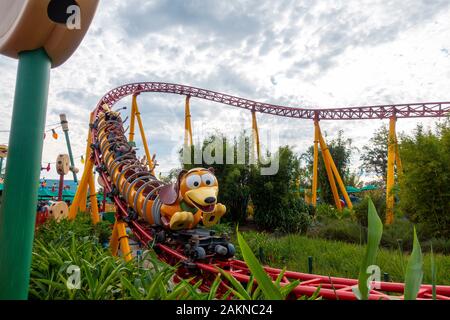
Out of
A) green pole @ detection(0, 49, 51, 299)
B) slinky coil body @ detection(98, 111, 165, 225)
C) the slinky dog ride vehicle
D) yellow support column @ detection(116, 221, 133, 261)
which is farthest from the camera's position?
yellow support column @ detection(116, 221, 133, 261)

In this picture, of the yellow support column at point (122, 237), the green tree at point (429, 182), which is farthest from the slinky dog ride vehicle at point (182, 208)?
the green tree at point (429, 182)

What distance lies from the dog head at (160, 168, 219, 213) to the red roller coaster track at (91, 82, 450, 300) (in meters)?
0.62

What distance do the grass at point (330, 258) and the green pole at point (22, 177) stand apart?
3.22 metres

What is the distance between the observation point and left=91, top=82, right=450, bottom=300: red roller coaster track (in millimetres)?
1975

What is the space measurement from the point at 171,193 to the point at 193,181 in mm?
347

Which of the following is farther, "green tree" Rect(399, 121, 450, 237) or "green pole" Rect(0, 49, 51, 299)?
"green tree" Rect(399, 121, 450, 237)

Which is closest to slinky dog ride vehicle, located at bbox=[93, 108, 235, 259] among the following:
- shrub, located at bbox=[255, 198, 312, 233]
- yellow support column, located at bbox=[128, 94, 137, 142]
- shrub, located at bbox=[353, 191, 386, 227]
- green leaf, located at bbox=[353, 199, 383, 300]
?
green leaf, located at bbox=[353, 199, 383, 300]

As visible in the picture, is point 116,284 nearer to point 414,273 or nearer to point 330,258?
point 414,273

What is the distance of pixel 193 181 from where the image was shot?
3.90 m

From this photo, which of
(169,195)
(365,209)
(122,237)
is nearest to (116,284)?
(169,195)

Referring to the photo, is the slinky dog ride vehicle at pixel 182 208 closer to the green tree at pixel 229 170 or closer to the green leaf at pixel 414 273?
the green leaf at pixel 414 273

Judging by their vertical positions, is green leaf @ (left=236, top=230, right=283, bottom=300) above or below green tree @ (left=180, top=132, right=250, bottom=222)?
below

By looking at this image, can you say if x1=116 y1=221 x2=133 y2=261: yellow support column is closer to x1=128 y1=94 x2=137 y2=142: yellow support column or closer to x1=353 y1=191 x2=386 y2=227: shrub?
x1=353 y1=191 x2=386 y2=227: shrub
